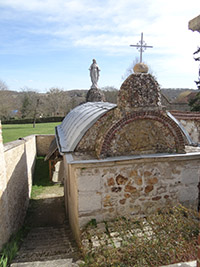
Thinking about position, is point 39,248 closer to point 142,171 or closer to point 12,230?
point 12,230

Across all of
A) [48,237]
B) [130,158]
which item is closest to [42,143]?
[48,237]

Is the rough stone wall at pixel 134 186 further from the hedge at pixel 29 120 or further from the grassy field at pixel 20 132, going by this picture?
the hedge at pixel 29 120

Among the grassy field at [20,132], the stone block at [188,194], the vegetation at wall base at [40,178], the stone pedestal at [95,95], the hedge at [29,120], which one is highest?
the stone pedestal at [95,95]

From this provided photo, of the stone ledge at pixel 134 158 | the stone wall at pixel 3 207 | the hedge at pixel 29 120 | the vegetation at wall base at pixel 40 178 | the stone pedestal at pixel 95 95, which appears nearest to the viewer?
the stone ledge at pixel 134 158

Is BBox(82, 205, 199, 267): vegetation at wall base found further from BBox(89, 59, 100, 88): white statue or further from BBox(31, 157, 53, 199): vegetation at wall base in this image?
BBox(89, 59, 100, 88): white statue

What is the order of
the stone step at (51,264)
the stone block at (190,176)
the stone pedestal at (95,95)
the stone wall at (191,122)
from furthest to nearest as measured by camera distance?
the stone pedestal at (95,95)
the stone wall at (191,122)
the stone block at (190,176)
the stone step at (51,264)

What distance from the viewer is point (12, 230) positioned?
237 inches

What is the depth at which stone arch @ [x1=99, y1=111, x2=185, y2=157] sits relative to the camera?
4762 mm

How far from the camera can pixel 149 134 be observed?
199 inches

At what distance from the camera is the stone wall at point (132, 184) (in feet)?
15.2

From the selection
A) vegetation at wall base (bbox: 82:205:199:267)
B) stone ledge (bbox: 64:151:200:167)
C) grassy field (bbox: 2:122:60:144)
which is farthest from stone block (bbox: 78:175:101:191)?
grassy field (bbox: 2:122:60:144)

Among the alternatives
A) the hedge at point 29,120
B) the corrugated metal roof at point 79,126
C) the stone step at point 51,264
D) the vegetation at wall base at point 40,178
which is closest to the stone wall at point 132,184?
the corrugated metal roof at point 79,126

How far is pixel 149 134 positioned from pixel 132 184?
4.19 feet

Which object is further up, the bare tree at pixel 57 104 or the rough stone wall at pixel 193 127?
the bare tree at pixel 57 104
